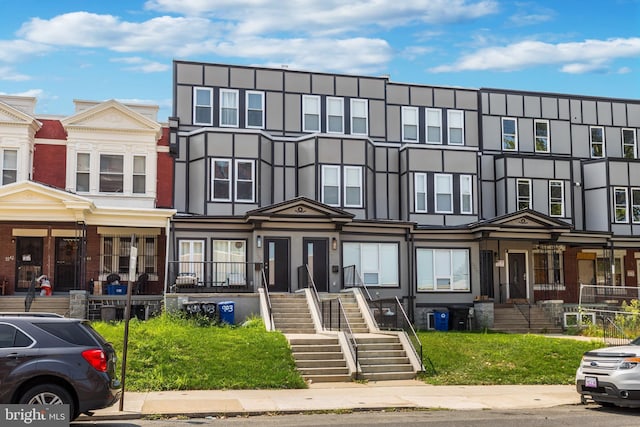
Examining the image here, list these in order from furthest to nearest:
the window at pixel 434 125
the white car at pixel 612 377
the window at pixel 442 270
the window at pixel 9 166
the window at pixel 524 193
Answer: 1. the window at pixel 434 125
2. the window at pixel 524 193
3. the window at pixel 442 270
4. the window at pixel 9 166
5. the white car at pixel 612 377

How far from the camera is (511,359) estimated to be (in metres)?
21.1

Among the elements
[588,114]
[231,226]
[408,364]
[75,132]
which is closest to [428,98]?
[588,114]

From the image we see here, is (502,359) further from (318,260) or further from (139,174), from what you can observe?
(139,174)

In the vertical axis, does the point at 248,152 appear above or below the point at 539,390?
above

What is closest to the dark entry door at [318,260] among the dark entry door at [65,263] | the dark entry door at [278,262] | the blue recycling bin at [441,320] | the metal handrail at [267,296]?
the dark entry door at [278,262]

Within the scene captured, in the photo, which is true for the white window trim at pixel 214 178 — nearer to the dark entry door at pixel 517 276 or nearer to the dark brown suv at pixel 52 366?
the dark entry door at pixel 517 276

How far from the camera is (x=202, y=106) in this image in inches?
1304

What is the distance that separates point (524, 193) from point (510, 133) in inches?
131

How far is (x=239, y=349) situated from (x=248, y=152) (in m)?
13.2

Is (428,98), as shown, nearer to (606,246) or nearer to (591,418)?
(606,246)

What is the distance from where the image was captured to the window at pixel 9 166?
30109mm

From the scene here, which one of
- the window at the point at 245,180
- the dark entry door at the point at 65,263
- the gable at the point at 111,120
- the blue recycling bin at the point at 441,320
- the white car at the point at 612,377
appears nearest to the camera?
the white car at the point at 612,377

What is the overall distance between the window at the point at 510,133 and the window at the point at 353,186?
889 cm

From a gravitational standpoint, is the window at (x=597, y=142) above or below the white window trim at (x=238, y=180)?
above
